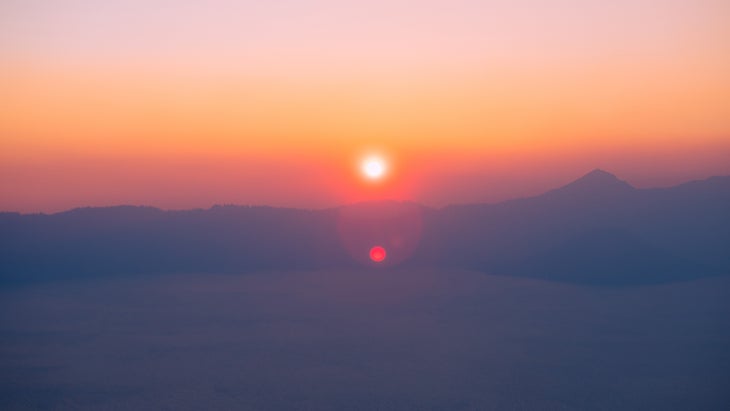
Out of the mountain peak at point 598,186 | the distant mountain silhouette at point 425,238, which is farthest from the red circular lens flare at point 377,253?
the mountain peak at point 598,186

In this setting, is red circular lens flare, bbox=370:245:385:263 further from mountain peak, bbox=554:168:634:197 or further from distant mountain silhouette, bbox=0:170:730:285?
mountain peak, bbox=554:168:634:197

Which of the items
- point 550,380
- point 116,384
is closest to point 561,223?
point 550,380

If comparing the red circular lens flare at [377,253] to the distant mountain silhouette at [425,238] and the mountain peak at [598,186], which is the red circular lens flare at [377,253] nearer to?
the distant mountain silhouette at [425,238]

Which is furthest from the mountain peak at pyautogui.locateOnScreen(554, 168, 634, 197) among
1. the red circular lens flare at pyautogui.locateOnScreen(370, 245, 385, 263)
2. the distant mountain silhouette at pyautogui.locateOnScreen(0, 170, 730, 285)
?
the red circular lens flare at pyautogui.locateOnScreen(370, 245, 385, 263)

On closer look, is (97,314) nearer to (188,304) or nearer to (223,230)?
(188,304)
